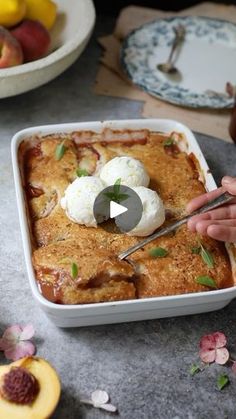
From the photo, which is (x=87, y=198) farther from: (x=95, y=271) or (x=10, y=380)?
(x=10, y=380)

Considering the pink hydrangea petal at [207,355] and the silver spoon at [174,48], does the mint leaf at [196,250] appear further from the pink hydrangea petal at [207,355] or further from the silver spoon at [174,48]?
the silver spoon at [174,48]

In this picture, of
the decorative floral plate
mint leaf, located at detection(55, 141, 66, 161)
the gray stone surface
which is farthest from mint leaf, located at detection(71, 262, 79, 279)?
the decorative floral plate

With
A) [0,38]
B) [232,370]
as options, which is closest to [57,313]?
[232,370]

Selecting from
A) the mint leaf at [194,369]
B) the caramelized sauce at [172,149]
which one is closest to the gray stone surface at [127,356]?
the mint leaf at [194,369]

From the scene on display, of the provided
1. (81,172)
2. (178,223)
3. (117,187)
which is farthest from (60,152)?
(178,223)

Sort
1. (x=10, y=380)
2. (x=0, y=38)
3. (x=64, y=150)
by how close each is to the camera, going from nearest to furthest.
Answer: (x=10, y=380) < (x=64, y=150) < (x=0, y=38)

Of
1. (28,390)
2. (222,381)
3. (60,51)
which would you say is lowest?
(222,381)

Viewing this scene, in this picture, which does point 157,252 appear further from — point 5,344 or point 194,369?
point 5,344
